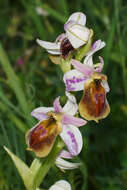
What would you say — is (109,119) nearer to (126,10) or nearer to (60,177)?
(126,10)

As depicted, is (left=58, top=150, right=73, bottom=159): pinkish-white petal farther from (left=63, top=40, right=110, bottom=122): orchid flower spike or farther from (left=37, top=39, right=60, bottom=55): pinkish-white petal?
(left=37, top=39, right=60, bottom=55): pinkish-white petal

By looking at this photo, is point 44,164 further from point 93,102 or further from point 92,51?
point 92,51

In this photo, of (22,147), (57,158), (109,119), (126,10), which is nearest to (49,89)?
(109,119)

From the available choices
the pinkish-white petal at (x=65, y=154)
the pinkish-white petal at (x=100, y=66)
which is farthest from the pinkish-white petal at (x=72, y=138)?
the pinkish-white petal at (x=100, y=66)

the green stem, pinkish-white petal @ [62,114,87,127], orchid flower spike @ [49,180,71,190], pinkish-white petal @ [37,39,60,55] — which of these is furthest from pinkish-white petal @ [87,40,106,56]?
orchid flower spike @ [49,180,71,190]

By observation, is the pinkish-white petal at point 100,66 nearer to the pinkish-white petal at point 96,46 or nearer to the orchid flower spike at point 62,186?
the pinkish-white petal at point 96,46

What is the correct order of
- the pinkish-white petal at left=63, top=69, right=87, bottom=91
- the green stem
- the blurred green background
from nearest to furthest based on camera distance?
the pinkish-white petal at left=63, top=69, right=87, bottom=91, the green stem, the blurred green background
